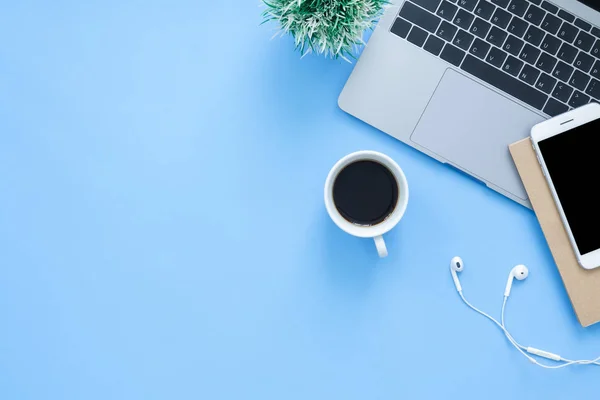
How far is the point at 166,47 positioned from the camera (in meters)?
0.88

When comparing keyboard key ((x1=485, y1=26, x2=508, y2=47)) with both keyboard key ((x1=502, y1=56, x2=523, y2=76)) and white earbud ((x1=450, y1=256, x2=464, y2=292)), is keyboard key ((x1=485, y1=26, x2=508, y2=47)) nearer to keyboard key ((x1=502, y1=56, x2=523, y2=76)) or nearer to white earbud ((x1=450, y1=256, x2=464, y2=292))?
keyboard key ((x1=502, y1=56, x2=523, y2=76))

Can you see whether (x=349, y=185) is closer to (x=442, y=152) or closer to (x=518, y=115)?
(x=442, y=152)

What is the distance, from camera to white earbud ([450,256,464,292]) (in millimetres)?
855

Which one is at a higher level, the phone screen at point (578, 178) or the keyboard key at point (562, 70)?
the keyboard key at point (562, 70)

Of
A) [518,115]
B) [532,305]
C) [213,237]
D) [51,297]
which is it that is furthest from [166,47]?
[532,305]

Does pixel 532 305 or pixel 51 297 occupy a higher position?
pixel 51 297

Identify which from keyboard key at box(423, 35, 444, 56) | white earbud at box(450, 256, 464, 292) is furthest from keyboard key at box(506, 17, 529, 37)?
white earbud at box(450, 256, 464, 292)

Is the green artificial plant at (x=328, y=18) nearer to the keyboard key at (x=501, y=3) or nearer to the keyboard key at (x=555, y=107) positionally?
the keyboard key at (x=501, y=3)

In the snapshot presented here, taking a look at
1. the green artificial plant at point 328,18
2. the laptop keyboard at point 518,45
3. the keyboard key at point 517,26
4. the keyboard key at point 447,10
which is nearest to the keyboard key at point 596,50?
the laptop keyboard at point 518,45

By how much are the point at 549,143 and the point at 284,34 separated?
1.37 feet

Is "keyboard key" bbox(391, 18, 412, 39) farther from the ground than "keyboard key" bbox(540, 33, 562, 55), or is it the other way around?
"keyboard key" bbox(391, 18, 412, 39)

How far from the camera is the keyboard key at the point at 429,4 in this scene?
0.81 meters

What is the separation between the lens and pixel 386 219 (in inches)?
31.4

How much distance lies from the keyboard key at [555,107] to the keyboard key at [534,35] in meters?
0.09
